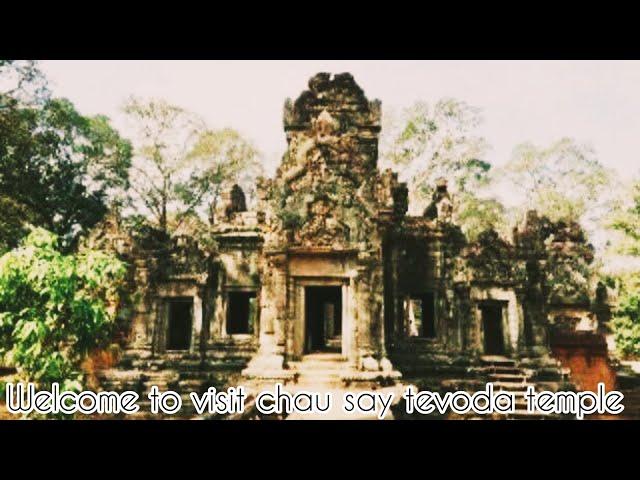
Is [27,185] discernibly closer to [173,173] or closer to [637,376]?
[173,173]

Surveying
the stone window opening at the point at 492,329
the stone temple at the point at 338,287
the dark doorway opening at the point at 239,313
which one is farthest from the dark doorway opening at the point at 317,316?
the stone window opening at the point at 492,329

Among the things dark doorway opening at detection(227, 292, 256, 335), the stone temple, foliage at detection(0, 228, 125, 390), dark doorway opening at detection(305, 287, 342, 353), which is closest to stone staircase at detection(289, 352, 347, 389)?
the stone temple

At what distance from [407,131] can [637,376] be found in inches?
542

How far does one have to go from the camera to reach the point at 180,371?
1216cm

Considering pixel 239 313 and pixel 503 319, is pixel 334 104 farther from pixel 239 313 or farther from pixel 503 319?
pixel 503 319

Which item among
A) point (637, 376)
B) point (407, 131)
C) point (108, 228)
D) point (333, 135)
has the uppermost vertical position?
point (407, 131)

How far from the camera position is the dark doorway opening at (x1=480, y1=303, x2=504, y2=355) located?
1327 centimetres

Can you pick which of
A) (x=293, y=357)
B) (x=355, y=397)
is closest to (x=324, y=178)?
(x=293, y=357)

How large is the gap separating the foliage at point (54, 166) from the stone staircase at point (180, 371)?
5.13 meters

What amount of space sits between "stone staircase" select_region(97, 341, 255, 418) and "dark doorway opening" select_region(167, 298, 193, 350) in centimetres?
101

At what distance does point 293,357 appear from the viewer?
10.3 meters

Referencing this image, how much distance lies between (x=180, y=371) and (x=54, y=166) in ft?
37.3

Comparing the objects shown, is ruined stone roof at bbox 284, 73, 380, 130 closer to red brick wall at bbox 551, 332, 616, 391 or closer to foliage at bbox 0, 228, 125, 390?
red brick wall at bbox 551, 332, 616, 391
